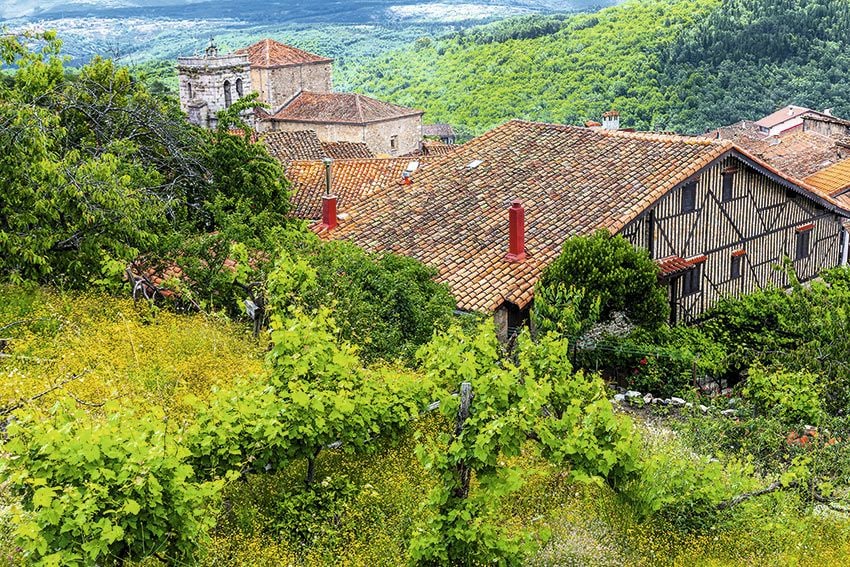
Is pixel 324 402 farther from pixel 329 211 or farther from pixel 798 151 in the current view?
pixel 798 151

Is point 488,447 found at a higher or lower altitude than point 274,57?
lower

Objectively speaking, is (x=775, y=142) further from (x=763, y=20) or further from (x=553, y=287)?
(x=763, y=20)

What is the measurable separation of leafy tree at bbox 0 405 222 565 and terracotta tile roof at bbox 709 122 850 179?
83.0 feet

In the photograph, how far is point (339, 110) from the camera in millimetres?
54156

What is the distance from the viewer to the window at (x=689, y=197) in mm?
19234

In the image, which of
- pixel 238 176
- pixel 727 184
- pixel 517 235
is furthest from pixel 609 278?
pixel 238 176

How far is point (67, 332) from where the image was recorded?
1150cm

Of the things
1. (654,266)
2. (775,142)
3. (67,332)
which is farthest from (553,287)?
(775,142)

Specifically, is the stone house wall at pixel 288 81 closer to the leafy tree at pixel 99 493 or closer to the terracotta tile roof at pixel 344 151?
the terracotta tile roof at pixel 344 151

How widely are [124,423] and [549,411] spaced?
4231 millimetres

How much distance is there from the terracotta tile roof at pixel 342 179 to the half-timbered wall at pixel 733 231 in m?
8.08

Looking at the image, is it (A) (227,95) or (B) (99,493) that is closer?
(B) (99,493)

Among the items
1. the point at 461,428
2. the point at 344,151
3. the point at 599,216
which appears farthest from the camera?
the point at 344,151

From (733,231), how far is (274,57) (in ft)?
159
